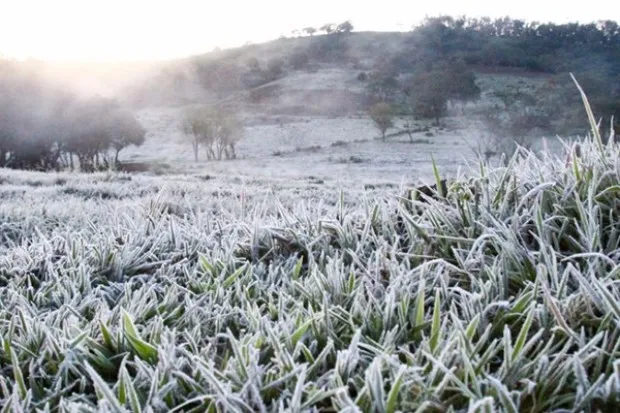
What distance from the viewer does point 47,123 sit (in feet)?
103

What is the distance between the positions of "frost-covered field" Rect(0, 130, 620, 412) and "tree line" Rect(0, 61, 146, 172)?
30216 mm

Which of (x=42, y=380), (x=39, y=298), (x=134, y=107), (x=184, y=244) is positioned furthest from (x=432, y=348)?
(x=134, y=107)

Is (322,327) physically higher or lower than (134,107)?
lower

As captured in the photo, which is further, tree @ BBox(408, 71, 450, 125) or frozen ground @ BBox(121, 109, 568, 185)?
tree @ BBox(408, 71, 450, 125)

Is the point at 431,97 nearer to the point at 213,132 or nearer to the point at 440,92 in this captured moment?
the point at 440,92

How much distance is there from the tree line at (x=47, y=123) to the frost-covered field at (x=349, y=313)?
30.2 metres

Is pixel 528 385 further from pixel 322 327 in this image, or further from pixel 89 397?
pixel 89 397

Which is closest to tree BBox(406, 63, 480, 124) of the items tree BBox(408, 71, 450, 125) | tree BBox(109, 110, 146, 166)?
tree BBox(408, 71, 450, 125)

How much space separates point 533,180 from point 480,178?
18 cm

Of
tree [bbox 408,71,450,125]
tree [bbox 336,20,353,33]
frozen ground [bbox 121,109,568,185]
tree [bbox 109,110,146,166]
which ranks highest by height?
tree [bbox 336,20,353,33]

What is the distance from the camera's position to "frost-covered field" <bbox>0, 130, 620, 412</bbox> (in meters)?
0.87

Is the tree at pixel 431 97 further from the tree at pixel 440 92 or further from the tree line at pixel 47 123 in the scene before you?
the tree line at pixel 47 123

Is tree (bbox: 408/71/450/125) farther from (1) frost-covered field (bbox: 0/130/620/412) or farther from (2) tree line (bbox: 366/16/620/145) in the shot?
(1) frost-covered field (bbox: 0/130/620/412)

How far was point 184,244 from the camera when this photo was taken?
2.07 meters
